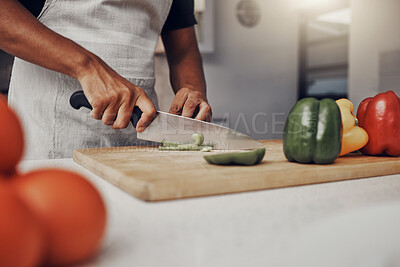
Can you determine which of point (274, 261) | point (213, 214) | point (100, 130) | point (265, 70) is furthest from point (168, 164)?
point (265, 70)

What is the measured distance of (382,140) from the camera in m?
1.08

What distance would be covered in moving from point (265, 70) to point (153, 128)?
3412mm

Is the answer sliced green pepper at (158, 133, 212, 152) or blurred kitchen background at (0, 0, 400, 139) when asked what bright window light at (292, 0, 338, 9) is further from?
sliced green pepper at (158, 133, 212, 152)

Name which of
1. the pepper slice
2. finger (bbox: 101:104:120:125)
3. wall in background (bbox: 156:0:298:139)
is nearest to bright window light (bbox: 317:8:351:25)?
wall in background (bbox: 156:0:298:139)

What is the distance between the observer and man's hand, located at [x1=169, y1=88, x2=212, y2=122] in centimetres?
142

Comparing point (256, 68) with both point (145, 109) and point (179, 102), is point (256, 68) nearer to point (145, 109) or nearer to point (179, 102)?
point (179, 102)

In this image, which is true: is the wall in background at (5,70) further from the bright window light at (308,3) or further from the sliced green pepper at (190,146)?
the bright window light at (308,3)

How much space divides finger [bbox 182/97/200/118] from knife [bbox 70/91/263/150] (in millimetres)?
186

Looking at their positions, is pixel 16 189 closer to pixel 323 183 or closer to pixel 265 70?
pixel 323 183

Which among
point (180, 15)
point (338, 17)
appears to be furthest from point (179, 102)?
point (338, 17)

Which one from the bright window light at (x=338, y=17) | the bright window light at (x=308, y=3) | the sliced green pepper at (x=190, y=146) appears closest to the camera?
the sliced green pepper at (x=190, y=146)

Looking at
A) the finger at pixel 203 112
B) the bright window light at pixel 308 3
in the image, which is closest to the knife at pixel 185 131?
the finger at pixel 203 112

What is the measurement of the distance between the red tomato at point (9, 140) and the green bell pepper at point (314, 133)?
2.31ft

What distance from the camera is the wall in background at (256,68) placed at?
3998 millimetres
